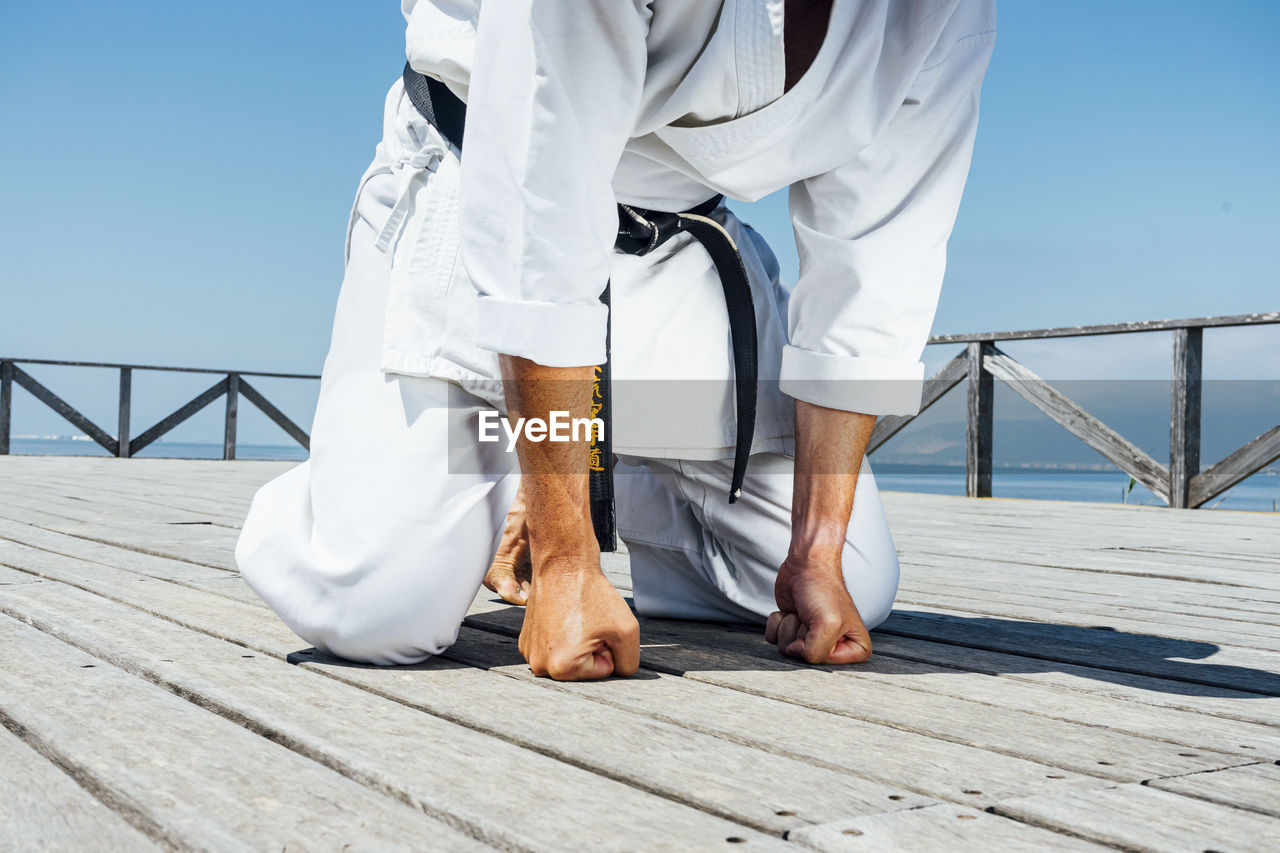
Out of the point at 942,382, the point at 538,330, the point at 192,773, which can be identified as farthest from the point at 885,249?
the point at 942,382

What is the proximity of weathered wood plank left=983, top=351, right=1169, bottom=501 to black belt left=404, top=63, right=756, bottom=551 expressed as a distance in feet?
10.8

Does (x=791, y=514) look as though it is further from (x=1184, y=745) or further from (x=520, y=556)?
(x=1184, y=745)

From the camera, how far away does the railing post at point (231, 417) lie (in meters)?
8.88

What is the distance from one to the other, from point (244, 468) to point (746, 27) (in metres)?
6.45

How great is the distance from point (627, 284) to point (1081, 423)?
3.63 meters

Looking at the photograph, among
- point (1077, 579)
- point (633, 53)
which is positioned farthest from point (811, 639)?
point (1077, 579)

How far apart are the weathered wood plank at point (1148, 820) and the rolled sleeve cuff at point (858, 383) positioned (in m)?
0.70

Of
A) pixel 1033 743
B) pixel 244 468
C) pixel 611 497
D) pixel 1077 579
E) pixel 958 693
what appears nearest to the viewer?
pixel 1033 743

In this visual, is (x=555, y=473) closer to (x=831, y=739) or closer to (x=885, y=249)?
(x=831, y=739)

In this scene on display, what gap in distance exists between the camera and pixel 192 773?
0.70m

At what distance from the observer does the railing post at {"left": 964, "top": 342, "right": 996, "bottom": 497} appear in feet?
15.8

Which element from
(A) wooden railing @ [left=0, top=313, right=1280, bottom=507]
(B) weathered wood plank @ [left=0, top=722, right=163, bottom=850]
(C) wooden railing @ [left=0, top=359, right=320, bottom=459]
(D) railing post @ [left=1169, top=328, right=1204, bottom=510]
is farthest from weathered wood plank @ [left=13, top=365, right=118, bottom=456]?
(B) weathered wood plank @ [left=0, top=722, right=163, bottom=850]

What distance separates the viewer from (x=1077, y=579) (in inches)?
77.4

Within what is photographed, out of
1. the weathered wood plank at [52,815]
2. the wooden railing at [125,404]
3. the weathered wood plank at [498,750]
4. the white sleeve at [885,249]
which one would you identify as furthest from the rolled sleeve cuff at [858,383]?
the wooden railing at [125,404]
